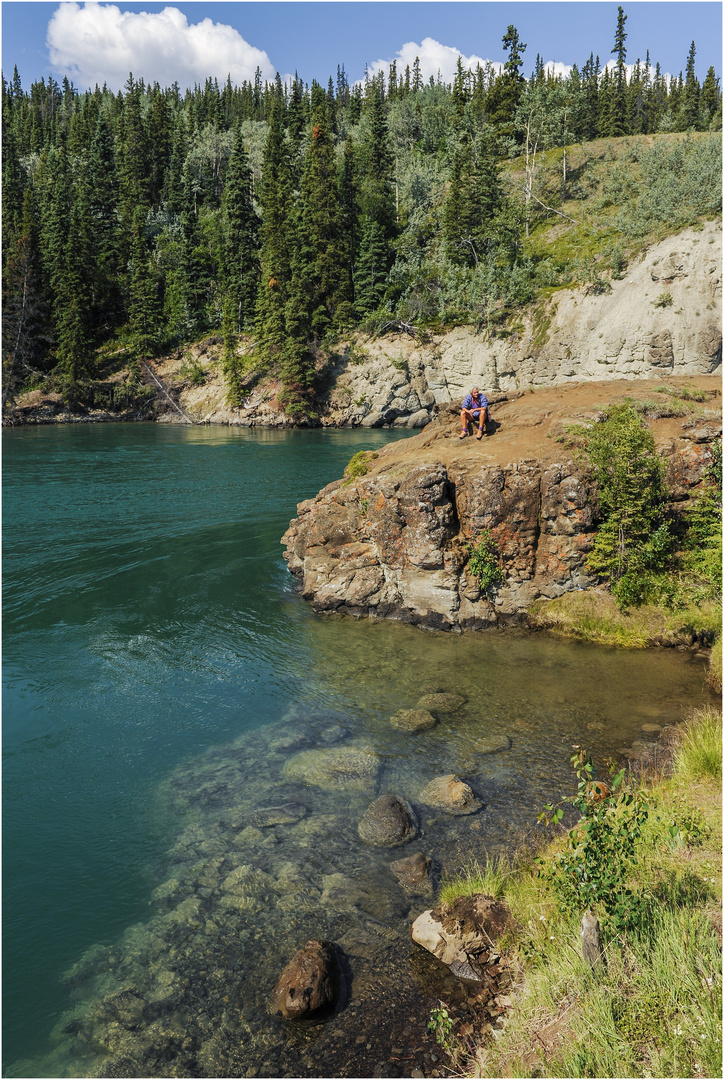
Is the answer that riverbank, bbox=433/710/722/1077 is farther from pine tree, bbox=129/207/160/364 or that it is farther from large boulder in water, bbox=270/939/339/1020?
pine tree, bbox=129/207/160/364

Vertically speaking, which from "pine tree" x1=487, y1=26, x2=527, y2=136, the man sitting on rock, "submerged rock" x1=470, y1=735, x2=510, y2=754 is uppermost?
"pine tree" x1=487, y1=26, x2=527, y2=136

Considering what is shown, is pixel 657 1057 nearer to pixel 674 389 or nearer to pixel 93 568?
pixel 674 389

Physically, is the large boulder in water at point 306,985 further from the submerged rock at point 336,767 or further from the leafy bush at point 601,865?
the submerged rock at point 336,767

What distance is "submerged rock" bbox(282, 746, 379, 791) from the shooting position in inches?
422

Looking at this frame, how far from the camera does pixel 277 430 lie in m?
63.8

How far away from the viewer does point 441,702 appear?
13.2m

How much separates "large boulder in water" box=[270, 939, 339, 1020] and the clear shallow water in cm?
25

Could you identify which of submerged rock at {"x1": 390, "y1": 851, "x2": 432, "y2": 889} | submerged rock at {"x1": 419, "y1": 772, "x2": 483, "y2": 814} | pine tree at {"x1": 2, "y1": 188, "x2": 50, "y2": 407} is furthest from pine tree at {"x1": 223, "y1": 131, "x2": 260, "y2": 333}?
submerged rock at {"x1": 390, "y1": 851, "x2": 432, "y2": 889}

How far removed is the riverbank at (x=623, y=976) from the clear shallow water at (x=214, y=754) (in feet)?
5.17

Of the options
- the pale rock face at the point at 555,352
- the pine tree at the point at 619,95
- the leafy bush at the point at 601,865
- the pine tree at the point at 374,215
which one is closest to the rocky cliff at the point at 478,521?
the leafy bush at the point at 601,865

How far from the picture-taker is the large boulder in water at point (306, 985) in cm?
653

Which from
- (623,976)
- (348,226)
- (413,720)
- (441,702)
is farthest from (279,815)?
(348,226)

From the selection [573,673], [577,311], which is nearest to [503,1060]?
[573,673]

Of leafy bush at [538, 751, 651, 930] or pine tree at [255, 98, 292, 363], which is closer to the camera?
leafy bush at [538, 751, 651, 930]
